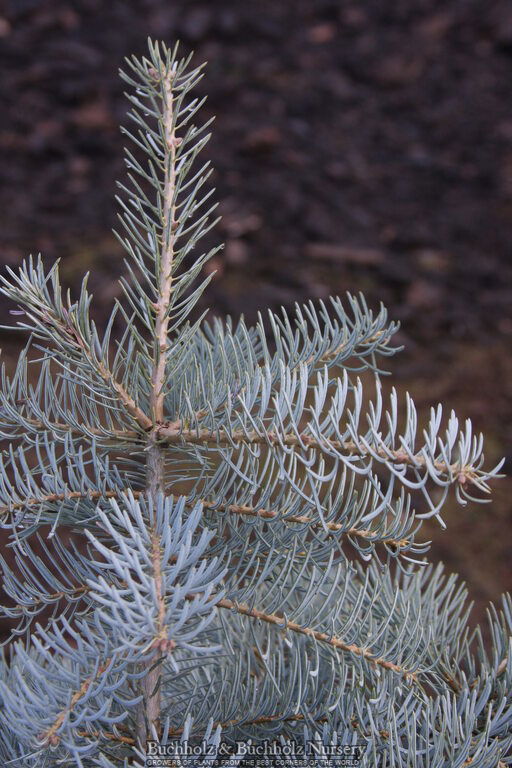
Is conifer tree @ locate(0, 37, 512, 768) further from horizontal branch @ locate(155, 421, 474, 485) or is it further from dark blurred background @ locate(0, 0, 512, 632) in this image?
dark blurred background @ locate(0, 0, 512, 632)

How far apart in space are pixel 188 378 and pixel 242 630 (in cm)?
23

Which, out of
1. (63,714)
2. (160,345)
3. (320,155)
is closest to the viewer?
(63,714)

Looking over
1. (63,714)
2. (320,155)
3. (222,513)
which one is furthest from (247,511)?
(320,155)

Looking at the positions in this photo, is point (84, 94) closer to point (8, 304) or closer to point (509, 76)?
point (8, 304)

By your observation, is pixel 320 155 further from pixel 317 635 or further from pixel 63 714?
pixel 63 714

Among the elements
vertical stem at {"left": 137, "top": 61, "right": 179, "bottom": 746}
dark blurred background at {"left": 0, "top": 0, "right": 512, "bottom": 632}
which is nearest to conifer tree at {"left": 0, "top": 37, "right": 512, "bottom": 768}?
vertical stem at {"left": 137, "top": 61, "right": 179, "bottom": 746}

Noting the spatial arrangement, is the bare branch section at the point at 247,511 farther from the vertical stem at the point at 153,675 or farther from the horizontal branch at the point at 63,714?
the horizontal branch at the point at 63,714

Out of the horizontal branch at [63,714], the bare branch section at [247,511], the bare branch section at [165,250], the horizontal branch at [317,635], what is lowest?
the horizontal branch at [63,714]

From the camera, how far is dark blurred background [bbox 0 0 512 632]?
2145 mm

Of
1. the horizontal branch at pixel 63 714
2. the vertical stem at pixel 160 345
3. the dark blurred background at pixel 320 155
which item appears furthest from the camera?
the dark blurred background at pixel 320 155

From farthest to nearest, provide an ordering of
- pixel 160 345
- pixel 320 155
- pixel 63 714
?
pixel 320 155 < pixel 160 345 < pixel 63 714

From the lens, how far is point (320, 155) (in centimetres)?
243

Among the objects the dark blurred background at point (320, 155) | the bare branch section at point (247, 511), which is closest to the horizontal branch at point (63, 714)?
the bare branch section at point (247, 511)

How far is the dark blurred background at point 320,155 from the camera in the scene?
214 centimetres
